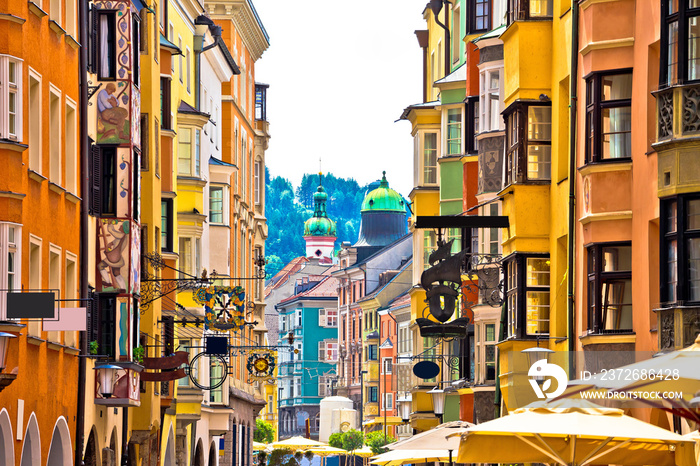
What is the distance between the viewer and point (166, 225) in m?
→ 46.2

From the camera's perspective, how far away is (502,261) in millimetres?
34094

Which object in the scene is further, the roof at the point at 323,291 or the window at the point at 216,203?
the roof at the point at 323,291

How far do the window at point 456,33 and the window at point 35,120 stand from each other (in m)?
24.1

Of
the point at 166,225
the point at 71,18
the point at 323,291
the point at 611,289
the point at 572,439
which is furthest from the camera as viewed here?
the point at 323,291

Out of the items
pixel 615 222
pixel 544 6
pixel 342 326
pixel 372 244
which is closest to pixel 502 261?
pixel 544 6

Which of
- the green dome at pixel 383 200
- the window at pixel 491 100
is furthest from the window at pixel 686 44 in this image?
the green dome at pixel 383 200

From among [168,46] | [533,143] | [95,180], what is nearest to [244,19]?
[168,46]

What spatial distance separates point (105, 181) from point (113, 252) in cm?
170

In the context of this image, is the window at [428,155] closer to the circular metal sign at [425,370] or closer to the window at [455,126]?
the window at [455,126]

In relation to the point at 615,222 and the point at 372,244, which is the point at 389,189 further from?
the point at 615,222

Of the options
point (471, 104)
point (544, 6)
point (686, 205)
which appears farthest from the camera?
point (471, 104)

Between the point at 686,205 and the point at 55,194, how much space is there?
12288mm

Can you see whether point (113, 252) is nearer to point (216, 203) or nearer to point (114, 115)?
point (114, 115)

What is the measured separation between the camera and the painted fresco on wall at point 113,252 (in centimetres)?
3578
